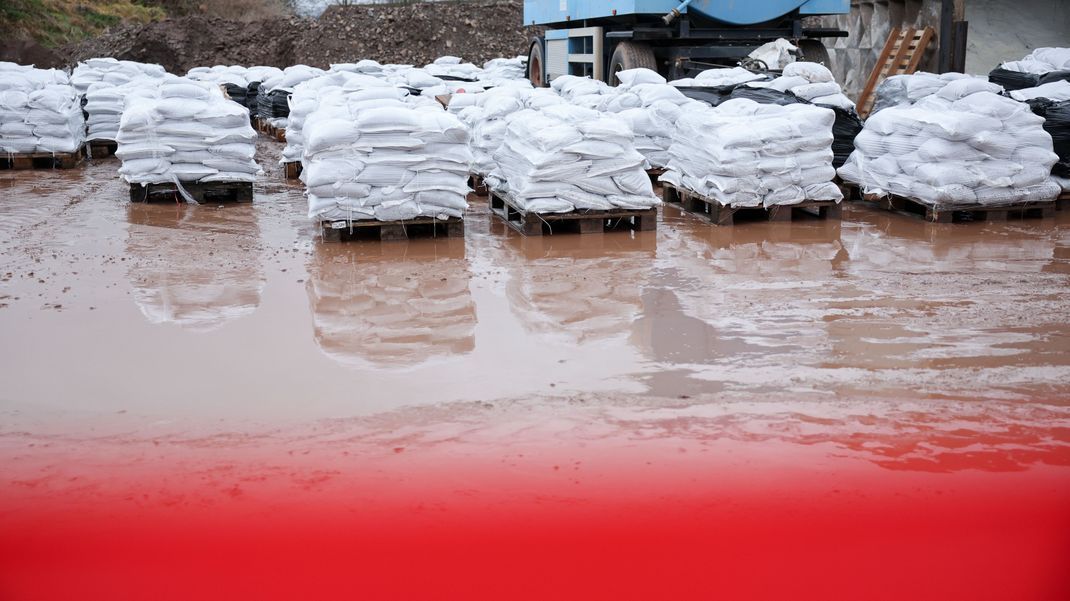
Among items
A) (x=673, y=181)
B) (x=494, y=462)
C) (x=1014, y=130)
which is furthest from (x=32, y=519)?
(x=1014, y=130)

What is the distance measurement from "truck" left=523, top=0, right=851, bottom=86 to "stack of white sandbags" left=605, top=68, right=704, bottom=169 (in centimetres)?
245

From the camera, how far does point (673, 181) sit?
917 cm

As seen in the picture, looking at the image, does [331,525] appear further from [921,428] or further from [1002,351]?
[1002,351]

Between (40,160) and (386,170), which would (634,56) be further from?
(40,160)

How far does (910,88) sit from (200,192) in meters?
7.42

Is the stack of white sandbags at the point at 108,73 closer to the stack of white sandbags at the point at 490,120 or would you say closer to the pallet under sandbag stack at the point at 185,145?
the pallet under sandbag stack at the point at 185,145

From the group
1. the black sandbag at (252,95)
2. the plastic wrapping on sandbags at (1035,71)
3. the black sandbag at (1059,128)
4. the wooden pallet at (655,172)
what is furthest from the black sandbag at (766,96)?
the black sandbag at (252,95)

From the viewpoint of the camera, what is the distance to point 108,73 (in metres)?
15.1

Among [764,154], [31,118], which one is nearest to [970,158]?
[764,154]

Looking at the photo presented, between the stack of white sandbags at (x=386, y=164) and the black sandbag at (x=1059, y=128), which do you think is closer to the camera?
the stack of white sandbags at (x=386, y=164)

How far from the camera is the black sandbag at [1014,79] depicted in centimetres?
1091

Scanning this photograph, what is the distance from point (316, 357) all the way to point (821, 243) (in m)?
4.33

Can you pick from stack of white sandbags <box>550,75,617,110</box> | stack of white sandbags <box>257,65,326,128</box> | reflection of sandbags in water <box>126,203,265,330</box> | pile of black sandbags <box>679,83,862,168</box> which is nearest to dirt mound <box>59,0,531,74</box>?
stack of white sandbags <box>257,65,326,128</box>
